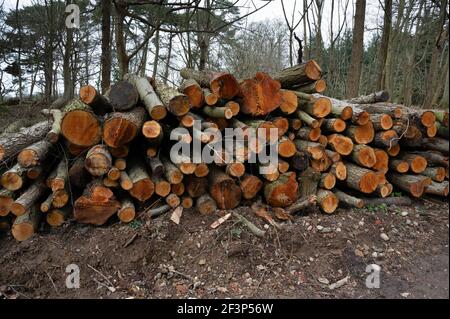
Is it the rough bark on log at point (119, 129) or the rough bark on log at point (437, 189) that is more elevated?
the rough bark on log at point (119, 129)

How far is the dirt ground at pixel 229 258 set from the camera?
274cm

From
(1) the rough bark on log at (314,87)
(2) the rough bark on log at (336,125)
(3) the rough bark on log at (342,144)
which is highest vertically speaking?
(1) the rough bark on log at (314,87)

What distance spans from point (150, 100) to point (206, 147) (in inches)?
31.9

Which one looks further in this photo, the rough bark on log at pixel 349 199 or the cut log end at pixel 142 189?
the rough bark on log at pixel 349 199

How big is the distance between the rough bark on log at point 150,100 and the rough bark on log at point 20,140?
1.31 metres

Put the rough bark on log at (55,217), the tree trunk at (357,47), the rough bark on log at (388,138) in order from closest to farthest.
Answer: the rough bark on log at (55,217), the rough bark on log at (388,138), the tree trunk at (357,47)

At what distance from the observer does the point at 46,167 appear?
3.68 metres

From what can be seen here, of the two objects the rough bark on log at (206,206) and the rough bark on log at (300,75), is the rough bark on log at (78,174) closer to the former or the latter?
the rough bark on log at (206,206)

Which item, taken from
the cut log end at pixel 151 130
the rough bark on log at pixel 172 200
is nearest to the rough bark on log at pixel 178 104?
the cut log end at pixel 151 130

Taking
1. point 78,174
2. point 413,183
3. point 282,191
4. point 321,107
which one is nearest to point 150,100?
point 78,174

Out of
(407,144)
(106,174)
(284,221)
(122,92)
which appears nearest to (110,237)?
(106,174)

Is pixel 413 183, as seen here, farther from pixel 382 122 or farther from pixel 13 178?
pixel 13 178

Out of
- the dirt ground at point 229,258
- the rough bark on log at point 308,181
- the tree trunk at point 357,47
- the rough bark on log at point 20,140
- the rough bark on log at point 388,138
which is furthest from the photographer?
the tree trunk at point 357,47
